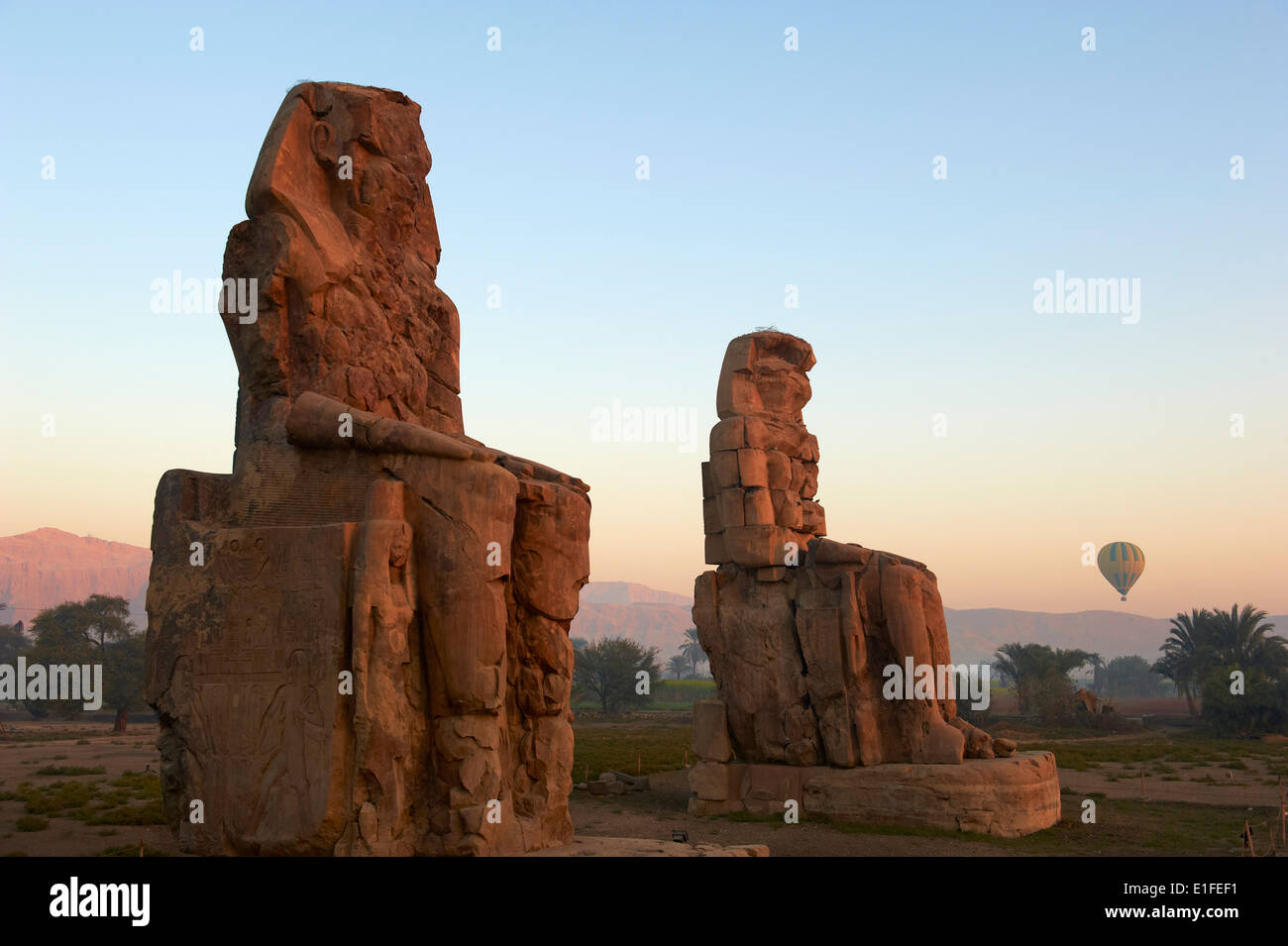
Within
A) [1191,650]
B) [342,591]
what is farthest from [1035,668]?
[342,591]

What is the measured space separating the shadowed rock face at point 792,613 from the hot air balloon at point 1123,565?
109 ft

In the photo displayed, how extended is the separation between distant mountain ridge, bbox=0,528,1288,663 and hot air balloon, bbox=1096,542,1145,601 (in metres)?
74.4

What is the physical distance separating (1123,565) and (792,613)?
35.1 meters

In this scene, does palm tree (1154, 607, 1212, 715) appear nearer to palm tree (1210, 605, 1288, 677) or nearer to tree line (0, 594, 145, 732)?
palm tree (1210, 605, 1288, 677)

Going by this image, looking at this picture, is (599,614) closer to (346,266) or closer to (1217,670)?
(1217,670)

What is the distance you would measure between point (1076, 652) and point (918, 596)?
33.4m

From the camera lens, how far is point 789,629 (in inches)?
519

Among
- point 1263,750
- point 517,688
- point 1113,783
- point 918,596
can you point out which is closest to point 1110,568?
point 1263,750

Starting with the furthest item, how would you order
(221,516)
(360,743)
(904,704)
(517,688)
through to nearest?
(904,704), (517,688), (221,516), (360,743)

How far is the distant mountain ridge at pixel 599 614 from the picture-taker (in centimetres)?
13400

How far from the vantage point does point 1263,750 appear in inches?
922

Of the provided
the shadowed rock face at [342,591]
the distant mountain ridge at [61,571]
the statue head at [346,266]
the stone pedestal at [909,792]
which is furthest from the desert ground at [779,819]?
the distant mountain ridge at [61,571]
